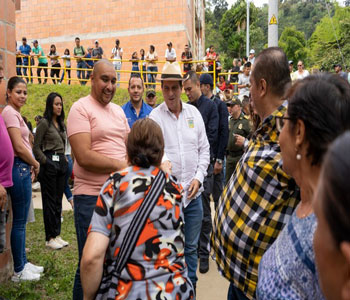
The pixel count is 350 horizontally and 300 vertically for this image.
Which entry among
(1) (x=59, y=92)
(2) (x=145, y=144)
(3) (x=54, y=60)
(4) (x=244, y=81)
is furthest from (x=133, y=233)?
(3) (x=54, y=60)

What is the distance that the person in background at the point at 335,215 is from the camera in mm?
604

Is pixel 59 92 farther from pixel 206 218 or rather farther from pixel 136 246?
pixel 136 246

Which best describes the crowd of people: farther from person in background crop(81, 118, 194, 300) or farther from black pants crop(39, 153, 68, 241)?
black pants crop(39, 153, 68, 241)

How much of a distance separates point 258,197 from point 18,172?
105 inches

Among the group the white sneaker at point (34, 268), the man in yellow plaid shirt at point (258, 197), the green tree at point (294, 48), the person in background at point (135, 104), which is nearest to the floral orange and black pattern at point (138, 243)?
the man in yellow plaid shirt at point (258, 197)

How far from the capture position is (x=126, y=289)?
1853mm

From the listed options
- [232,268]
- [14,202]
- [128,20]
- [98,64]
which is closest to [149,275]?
[232,268]

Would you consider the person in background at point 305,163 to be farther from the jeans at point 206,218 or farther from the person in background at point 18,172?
the jeans at point 206,218

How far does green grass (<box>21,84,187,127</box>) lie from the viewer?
1420cm

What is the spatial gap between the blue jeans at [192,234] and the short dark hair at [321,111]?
83.5 inches


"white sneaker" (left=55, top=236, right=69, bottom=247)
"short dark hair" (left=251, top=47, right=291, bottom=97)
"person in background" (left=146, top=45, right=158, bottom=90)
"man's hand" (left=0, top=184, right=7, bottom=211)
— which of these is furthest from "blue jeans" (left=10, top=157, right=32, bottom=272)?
"person in background" (left=146, top=45, right=158, bottom=90)

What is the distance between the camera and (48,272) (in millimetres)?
4172

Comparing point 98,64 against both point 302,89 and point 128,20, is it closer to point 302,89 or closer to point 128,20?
point 302,89

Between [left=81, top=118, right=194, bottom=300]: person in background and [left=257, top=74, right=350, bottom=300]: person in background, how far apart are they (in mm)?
637
